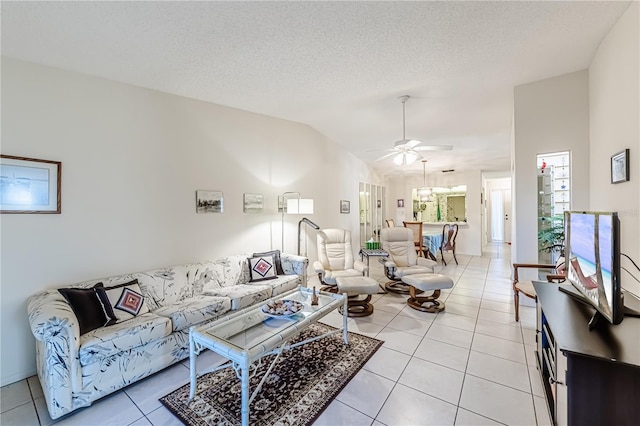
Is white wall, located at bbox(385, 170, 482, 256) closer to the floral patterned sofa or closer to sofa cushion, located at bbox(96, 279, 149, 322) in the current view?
the floral patterned sofa

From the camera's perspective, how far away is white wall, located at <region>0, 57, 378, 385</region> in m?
2.21

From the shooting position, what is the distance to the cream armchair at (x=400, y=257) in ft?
13.0

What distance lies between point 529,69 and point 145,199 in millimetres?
4386

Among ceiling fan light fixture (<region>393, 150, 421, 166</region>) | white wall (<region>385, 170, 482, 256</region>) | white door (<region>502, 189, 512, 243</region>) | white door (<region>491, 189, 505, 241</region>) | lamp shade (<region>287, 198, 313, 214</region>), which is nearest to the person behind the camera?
ceiling fan light fixture (<region>393, 150, 421, 166</region>)

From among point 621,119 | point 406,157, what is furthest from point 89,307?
point 621,119

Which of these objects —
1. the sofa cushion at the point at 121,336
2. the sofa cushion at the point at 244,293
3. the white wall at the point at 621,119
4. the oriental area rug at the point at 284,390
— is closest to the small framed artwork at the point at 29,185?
the sofa cushion at the point at 121,336

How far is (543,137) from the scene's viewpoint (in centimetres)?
333

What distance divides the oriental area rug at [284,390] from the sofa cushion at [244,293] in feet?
2.28

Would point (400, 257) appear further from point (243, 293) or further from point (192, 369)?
point (192, 369)

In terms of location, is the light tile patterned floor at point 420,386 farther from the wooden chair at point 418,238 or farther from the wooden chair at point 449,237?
the wooden chair at point 449,237

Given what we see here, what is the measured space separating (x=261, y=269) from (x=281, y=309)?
1.34 metres

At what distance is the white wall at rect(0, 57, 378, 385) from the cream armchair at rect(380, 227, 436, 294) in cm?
182

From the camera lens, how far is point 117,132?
8.96 ft

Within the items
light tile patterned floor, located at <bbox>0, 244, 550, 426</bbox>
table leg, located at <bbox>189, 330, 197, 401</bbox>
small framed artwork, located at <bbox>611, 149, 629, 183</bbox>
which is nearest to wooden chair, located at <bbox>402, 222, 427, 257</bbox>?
light tile patterned floor, located at <bbox>0, 244, 550, 426</bbox>
